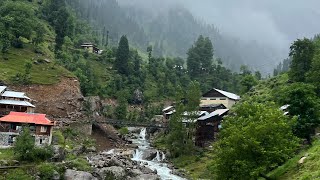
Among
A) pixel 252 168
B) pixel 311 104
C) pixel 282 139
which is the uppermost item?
pixel 311 104

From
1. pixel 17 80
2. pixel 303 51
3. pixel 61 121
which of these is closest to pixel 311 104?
pixel 303 51

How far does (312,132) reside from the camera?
57781 mm

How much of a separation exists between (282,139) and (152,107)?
9732 cm

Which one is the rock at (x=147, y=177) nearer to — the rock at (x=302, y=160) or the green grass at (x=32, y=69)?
the rock at (x=302, y=160)

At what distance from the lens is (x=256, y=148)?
4338 centimetres

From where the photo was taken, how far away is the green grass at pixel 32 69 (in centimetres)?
10269

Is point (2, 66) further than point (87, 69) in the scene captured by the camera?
No

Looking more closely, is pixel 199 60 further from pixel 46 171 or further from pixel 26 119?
pixel 46 171

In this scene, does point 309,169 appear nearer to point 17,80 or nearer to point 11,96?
point 11,96

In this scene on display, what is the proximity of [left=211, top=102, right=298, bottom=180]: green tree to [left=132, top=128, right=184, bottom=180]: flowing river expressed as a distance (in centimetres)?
2601

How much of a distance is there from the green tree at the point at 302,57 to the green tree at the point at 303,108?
3478 cm

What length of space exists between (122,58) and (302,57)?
80961 mm

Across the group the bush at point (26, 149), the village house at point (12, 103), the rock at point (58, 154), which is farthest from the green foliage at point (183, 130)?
the bush at point (26, 149)

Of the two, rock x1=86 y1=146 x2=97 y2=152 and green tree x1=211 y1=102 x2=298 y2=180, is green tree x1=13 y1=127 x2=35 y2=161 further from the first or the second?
green tree x1=211 y1=102 x2=298 y2=180
